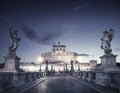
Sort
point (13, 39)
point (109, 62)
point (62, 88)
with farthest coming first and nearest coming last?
point (13, 39)
point (109, 62)
point (62, 88)

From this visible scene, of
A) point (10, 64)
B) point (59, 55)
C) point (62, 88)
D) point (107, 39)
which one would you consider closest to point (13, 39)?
point (10, 64)

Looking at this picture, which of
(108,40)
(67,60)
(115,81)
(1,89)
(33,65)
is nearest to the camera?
(1,89)

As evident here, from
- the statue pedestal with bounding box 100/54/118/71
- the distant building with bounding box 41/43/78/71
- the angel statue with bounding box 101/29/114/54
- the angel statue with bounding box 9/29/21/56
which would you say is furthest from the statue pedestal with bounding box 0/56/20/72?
the distant building with bounding box 41/43/78/71

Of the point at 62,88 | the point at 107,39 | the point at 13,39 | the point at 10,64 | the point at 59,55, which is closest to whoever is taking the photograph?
the point at 62,88

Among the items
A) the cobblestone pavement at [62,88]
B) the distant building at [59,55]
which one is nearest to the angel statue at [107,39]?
the cobblestone pavement at [62,88]

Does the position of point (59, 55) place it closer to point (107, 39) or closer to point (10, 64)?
point (107, 39)

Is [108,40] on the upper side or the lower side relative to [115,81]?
upper

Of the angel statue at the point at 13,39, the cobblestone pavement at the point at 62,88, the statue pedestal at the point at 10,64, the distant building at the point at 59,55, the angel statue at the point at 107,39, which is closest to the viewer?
the cobblestone pavement at the point at 62,88

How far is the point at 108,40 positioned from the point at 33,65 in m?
127

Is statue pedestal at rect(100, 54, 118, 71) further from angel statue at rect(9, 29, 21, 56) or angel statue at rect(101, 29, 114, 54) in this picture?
angel statue at rect(9, 29, 21, 56)

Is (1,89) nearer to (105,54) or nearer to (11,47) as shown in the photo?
(11,47)

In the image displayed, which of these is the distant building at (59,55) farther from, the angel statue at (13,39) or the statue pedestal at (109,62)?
the statue pedestal at (109,62)

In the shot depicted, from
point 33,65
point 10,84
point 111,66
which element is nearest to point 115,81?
point 111,66

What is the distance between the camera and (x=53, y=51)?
193375mm
